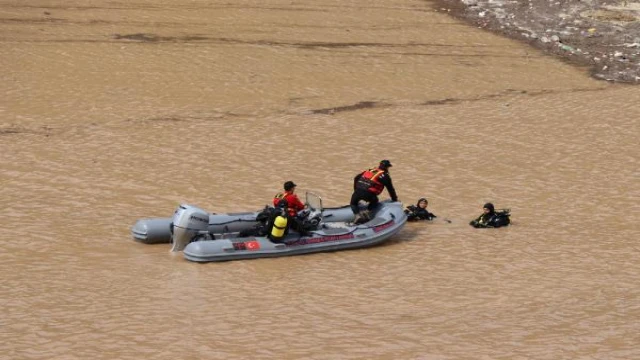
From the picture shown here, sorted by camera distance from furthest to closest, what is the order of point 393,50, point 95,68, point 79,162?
point 393,50
point 95,68
point 79,162

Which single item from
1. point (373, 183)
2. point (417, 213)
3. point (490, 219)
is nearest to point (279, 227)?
point (373, 183)

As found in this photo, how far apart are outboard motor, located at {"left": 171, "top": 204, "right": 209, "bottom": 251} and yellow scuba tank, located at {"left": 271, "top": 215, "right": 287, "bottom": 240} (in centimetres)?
96

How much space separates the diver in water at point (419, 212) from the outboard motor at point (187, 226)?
3.75 metres

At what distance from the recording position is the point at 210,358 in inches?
443

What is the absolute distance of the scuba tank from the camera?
14734 mm

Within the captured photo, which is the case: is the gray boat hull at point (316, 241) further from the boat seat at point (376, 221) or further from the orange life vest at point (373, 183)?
the orange life vest at point (373, 183)

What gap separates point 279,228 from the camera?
14.8m

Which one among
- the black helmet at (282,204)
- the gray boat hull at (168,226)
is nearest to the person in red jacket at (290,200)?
the black helmet at (282,204)

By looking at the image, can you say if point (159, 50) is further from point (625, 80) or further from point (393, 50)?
point (625, 80)

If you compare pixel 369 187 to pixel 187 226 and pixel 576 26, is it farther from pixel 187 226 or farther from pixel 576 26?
pixel 576 26

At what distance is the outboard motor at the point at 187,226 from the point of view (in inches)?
575

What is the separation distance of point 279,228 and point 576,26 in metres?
19.0

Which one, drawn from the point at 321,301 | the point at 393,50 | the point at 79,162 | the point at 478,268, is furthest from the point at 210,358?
the point at 393,50

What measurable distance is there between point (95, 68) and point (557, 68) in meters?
12.1
